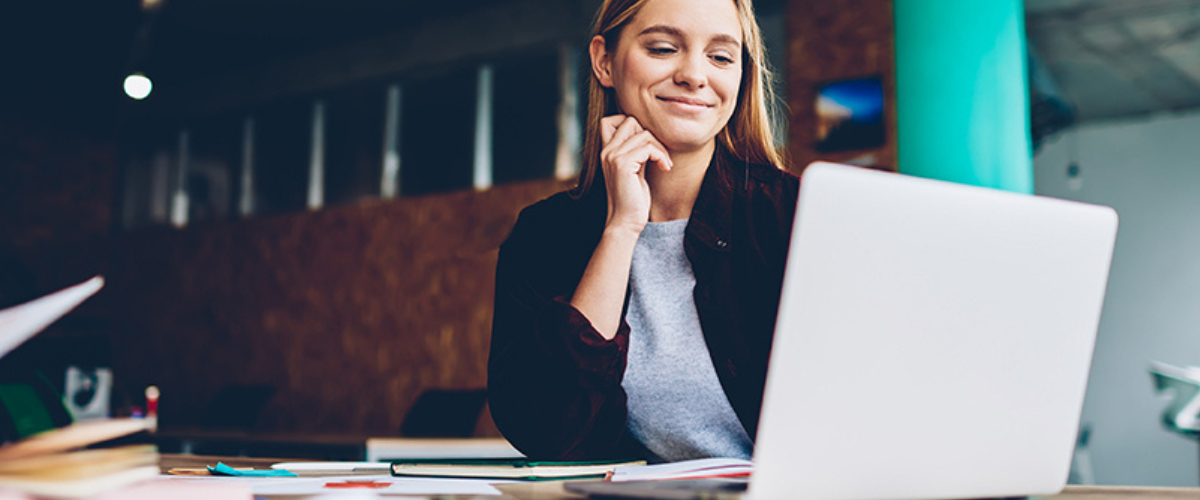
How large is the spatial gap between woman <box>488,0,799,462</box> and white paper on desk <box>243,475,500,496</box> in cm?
26

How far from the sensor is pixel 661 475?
0.92 metres

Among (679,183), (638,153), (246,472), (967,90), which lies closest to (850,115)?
(967,90)

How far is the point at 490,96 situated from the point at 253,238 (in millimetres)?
2306

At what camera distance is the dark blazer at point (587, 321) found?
1.19 meters

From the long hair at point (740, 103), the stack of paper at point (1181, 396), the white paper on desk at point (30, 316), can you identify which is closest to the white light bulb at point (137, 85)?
the long hair at point (740, 103)

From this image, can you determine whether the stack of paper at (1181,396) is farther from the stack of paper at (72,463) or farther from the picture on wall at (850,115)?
the stack of paper at (72,463)

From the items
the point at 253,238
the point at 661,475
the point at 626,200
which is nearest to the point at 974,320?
Answer: the point at 661,475

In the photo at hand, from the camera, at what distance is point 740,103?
1427 mm

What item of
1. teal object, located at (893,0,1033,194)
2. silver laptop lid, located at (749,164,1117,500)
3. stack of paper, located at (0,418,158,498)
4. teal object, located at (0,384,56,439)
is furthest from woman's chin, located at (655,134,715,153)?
teal object, located at (0,384,56,439)

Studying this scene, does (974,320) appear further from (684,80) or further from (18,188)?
(18,188)

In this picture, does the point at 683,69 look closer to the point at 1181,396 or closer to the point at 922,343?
the point at 922,343

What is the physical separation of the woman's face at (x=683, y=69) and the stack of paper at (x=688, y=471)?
50 cm

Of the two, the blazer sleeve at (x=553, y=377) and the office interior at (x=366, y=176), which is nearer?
the blazer sleeve at (x=553, y=377)

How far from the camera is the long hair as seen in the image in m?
1.38
